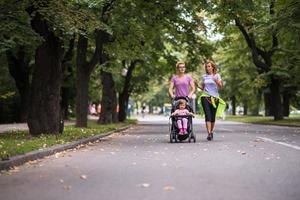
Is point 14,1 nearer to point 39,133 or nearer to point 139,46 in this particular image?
point 39,133

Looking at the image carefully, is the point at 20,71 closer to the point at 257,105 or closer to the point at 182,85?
the point at 182,85

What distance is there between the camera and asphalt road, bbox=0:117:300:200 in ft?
25.1

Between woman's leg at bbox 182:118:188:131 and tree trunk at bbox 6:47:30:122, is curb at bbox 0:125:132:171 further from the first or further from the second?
tree trunk at bbox 6:47:30:122

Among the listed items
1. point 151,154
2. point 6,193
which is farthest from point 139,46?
point 6,193

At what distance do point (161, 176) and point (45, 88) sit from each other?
1047cm

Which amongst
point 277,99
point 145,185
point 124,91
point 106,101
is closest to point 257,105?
point 277,99

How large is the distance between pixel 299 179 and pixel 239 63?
4640cm

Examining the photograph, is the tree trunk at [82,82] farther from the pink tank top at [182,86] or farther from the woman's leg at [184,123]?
the woman's leg at [184,123]

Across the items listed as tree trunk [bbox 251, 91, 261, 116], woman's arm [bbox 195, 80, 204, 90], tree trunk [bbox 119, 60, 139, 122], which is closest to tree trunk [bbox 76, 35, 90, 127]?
woman's arm [bbox 195, 80, 204, 90]

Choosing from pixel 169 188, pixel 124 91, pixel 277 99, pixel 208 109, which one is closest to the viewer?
pixel 169 188

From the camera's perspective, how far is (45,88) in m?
19.1

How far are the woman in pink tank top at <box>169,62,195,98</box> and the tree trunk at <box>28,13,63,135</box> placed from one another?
171 inches

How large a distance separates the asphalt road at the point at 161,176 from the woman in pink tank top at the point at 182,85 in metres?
3.14

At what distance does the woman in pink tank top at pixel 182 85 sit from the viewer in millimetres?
16531
